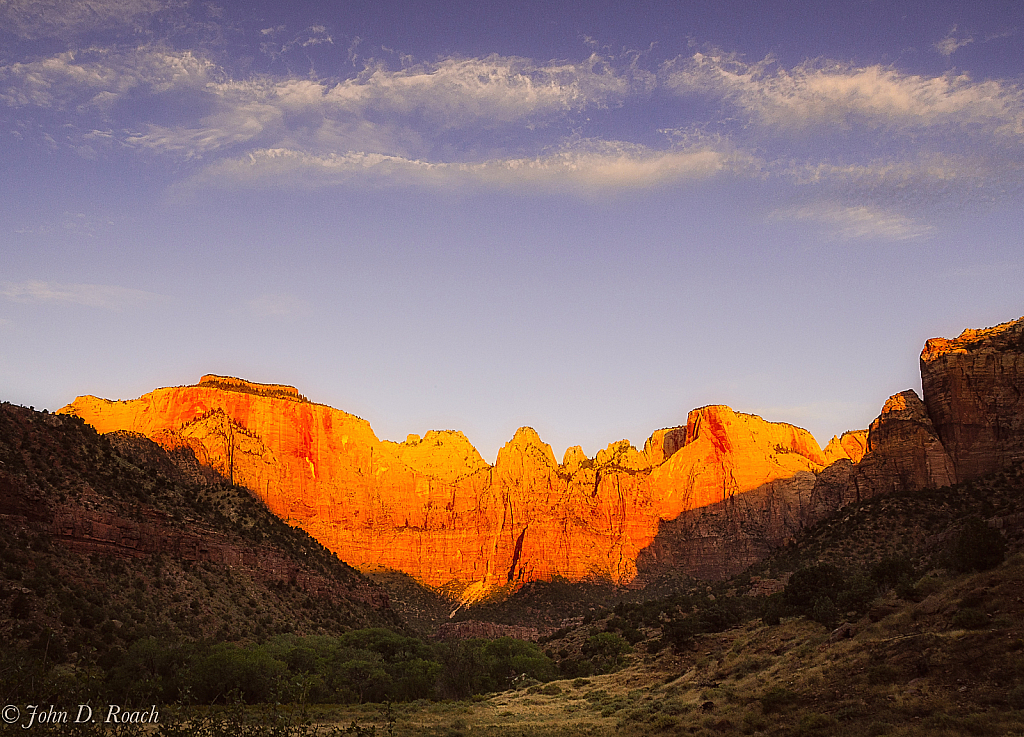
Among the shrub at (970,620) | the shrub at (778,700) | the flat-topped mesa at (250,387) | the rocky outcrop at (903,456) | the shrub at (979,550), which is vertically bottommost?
the shrub at (778,700)

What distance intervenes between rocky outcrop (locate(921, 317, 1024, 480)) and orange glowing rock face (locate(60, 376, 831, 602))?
75760mm

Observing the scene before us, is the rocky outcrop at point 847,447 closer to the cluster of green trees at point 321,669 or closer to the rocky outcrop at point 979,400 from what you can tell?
the rocky outcrop at point 979,400

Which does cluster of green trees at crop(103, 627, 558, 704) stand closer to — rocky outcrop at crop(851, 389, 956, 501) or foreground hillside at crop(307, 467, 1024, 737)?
foreground hillside at crop(307, 467, 1024, 737)

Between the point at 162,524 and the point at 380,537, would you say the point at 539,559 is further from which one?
the point at 162,524

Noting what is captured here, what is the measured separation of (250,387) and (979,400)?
13157 centimetres

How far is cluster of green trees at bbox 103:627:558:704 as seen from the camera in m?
37.1

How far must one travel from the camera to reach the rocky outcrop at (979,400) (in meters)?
81.5

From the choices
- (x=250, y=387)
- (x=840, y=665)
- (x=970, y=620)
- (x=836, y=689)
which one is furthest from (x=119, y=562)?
(x=250, y=387)

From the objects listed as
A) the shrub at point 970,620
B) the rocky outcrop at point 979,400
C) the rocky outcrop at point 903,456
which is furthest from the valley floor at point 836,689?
the rocky outcrop at point 979,400

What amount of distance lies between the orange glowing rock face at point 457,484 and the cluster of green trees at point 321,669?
7876cm

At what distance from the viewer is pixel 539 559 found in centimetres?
15662

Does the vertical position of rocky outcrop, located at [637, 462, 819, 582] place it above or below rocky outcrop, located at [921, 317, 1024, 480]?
below

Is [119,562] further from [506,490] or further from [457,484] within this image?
[457,484]

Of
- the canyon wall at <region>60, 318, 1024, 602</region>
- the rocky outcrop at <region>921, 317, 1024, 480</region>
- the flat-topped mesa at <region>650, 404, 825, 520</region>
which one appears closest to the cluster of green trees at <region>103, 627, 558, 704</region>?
the rocky outcrop at <region>921, 317, 1024, 480</region>
